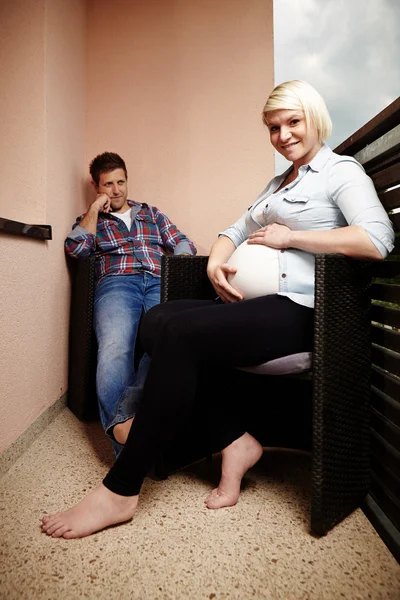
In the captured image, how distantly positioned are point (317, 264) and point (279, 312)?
0.17 metres

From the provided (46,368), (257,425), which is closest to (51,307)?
(46,368)

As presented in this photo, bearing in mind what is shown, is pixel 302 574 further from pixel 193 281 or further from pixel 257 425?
pixel 193 281

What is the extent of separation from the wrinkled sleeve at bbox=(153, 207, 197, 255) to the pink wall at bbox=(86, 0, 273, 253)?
0.18 m

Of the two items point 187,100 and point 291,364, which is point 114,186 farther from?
point 291,364

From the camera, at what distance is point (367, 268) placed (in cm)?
129

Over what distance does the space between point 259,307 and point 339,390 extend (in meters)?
0.32

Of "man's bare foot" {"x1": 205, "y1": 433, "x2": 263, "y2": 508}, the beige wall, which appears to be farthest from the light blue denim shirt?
the beige wall

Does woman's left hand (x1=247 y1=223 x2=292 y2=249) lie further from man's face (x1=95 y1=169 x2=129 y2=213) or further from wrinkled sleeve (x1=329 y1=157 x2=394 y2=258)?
man's face (x1=95 y1=169 x2=129 y2=213)

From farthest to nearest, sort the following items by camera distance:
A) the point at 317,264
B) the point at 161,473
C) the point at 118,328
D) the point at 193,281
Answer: the point at 118,328 < the point at 193,281 < the point at 161,473 < the point at 317,264

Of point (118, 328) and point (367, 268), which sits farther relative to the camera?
point (118, 328)

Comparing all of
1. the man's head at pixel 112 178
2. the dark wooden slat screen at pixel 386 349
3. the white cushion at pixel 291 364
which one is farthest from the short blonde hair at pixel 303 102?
the man's head at pixel 112 178

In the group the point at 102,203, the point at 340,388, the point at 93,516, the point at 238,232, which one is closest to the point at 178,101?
the point at 102,203

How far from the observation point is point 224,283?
4.75 ft

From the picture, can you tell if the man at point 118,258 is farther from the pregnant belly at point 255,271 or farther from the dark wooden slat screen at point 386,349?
the dark wooden slat screen at point 386,349
